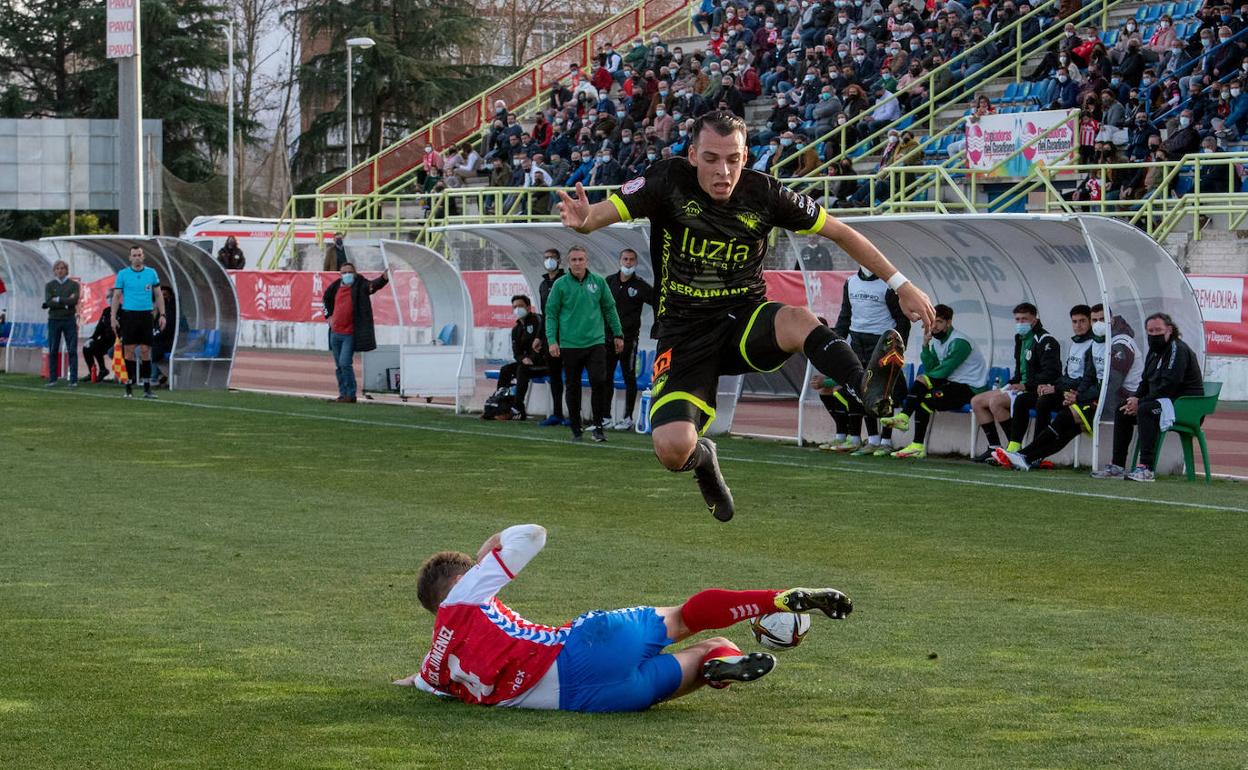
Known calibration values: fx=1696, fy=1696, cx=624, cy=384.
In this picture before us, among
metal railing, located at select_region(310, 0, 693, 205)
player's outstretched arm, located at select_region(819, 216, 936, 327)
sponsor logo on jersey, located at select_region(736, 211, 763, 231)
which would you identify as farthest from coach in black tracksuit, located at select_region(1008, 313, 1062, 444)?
metal railing, located at select_region(310, 0, 693, 205)

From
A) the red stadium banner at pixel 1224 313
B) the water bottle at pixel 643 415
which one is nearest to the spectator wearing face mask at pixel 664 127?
the red stadium banner at pixel 1224 313

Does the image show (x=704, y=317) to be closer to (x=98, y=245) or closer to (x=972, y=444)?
(x=972, y=444)

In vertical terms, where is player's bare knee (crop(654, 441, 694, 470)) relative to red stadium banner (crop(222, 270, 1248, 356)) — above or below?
below

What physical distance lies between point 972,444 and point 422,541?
7.68 m

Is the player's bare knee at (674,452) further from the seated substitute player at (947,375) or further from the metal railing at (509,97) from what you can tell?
the metal railing at (509,97)

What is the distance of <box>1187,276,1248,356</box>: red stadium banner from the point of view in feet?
73.6

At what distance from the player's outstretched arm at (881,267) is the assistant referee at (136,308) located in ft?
59.6

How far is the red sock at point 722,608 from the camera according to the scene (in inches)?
276

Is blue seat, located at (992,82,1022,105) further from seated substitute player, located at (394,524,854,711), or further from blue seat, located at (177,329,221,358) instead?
seated substitute player, located at (394,524,854,711)

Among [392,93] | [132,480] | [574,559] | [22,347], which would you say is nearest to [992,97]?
[22,347]

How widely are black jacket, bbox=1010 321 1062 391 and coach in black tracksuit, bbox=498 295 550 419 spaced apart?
21.9 ft

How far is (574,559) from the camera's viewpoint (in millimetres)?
10805

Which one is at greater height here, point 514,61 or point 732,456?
Result: point 514,61

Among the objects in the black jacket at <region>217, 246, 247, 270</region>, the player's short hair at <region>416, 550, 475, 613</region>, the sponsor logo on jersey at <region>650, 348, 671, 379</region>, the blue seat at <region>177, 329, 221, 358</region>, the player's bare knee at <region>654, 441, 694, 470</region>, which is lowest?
the player's short hair at <region>416, 550, 475, 613</region>
